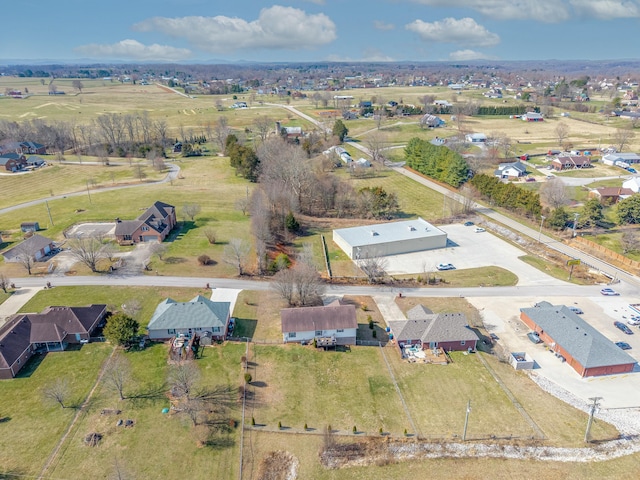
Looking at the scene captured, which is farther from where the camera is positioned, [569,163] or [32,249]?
[569,163]

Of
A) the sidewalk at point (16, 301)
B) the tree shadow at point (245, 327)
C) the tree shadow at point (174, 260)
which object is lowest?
the tree shadow at point (245, 327)

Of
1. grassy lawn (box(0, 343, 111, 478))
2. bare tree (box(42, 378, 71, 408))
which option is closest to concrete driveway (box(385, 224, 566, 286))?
grassy lawn (box(0, 343, 111, 478))

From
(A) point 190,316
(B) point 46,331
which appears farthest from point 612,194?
(B) point 46,331

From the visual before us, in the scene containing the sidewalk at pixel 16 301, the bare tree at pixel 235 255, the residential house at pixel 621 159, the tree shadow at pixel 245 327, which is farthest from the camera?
the residential house at pixel 621 159

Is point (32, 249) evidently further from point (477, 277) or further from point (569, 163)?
point (569, 163)

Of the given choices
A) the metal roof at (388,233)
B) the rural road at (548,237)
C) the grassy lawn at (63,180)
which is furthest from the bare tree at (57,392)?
the grassy lawn at (63,180)

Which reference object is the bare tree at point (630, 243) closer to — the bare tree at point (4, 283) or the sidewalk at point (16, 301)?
the sidewalk at point (16, 301)

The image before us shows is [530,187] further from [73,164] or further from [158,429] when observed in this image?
[73,164]
